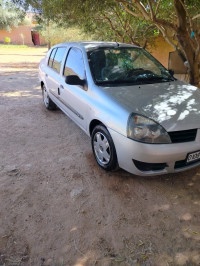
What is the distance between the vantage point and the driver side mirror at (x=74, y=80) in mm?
3127

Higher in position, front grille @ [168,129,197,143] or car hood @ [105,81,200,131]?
car hood @ [105,81,200,131]

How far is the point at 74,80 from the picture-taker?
314 cm

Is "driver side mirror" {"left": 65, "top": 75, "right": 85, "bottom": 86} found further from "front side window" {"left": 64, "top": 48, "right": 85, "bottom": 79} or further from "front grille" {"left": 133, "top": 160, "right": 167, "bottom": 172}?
"front grille" {"left": 133, "top": 160, "right": 167, "bottom": 172}

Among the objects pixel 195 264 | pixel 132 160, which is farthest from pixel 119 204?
pixel 195 264

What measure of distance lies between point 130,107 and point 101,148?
0.76 metres

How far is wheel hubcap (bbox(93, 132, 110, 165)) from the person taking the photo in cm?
289

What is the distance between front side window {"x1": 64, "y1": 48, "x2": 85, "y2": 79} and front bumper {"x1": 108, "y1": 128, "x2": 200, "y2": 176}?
1343 millimetres

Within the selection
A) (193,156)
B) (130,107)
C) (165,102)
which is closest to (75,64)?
(130,107)

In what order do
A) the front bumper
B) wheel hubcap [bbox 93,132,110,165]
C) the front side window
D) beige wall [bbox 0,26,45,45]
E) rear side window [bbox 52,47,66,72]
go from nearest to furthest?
the front bumper → wheel hubcap [bbox 93,132,110,165] → the front side window → rear side window [bbox 52,47,66,72] → beige wall [bbox 0,26,45,45]

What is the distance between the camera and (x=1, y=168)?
10.5 ft

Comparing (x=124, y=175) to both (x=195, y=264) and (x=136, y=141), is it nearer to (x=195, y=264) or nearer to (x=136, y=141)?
(x=136, y=141)

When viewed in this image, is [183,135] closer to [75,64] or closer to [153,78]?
[153,78]

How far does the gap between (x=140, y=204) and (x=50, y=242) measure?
107 cm

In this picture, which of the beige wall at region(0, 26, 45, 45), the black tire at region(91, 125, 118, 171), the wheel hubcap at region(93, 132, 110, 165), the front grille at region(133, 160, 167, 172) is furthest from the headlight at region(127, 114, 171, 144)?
the beige wall at region(0, 26, 45, 45)
